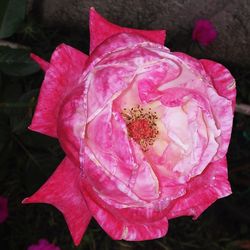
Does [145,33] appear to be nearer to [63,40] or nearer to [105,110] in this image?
[105,110]

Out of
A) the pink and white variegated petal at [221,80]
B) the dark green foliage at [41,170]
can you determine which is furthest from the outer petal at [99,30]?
the dark green foliage at [41,170]

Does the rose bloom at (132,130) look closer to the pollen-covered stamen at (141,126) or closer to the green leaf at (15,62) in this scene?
the pollen-covered stamen at (141,126)

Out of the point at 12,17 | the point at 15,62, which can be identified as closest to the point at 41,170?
the point at 15,62

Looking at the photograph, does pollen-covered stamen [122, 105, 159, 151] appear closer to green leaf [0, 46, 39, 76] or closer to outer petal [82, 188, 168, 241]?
outer petal [82, 188, 168, 241]

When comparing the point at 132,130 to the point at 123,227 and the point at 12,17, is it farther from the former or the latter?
the point at 12,17

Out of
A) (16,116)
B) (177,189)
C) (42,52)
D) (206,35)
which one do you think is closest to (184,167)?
(177,189)
